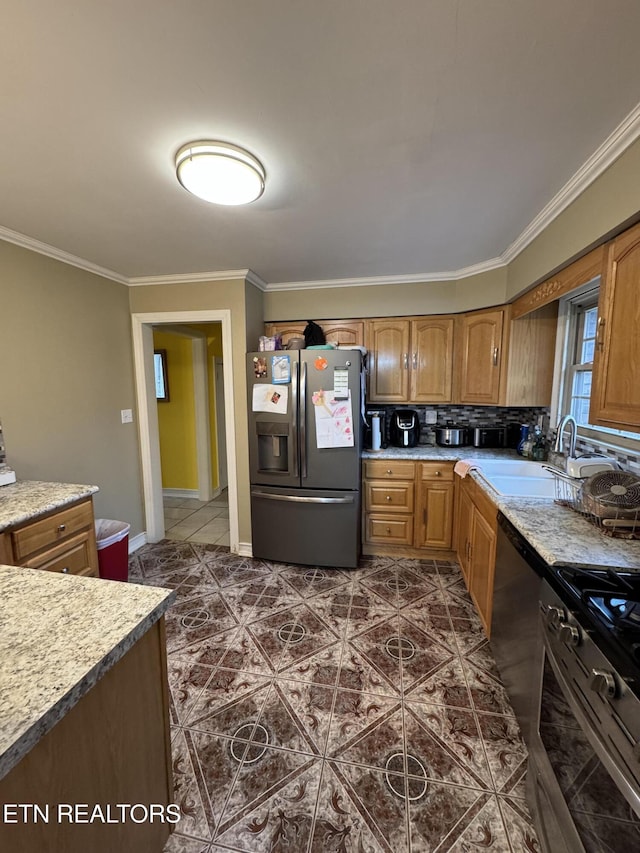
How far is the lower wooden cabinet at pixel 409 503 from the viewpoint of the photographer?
2.79m

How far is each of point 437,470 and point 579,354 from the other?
1263 millimetres

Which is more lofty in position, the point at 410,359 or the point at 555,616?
the point at 410,359

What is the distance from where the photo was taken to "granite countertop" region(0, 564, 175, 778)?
614mm

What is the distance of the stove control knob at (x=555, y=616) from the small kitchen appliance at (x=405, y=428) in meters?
2.04

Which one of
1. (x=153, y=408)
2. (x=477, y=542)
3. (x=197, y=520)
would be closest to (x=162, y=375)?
(x=153, y=408)

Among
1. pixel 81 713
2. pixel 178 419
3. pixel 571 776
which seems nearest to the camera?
pixel 81 713

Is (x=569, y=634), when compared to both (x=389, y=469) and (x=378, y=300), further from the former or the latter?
(x=378, y=300)

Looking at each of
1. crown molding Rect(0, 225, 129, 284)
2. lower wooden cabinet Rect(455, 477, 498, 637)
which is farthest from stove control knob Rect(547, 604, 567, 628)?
crown molding Rect(0, 225, 129, 284)

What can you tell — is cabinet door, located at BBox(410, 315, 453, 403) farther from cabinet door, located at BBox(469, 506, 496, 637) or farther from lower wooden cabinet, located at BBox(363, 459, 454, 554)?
cabinet door, located at BBox(469, 506, 496, 637)

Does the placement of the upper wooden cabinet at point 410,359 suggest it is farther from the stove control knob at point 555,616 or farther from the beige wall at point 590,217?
the stove control knob at point 555,616

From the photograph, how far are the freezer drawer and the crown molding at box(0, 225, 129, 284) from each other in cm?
208

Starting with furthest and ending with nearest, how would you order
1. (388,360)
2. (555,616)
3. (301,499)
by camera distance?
(388,360), (301,499), (555,616)

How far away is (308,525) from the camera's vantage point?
278 centimetres

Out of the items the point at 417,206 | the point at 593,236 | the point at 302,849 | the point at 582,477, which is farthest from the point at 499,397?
the point at 302,849
